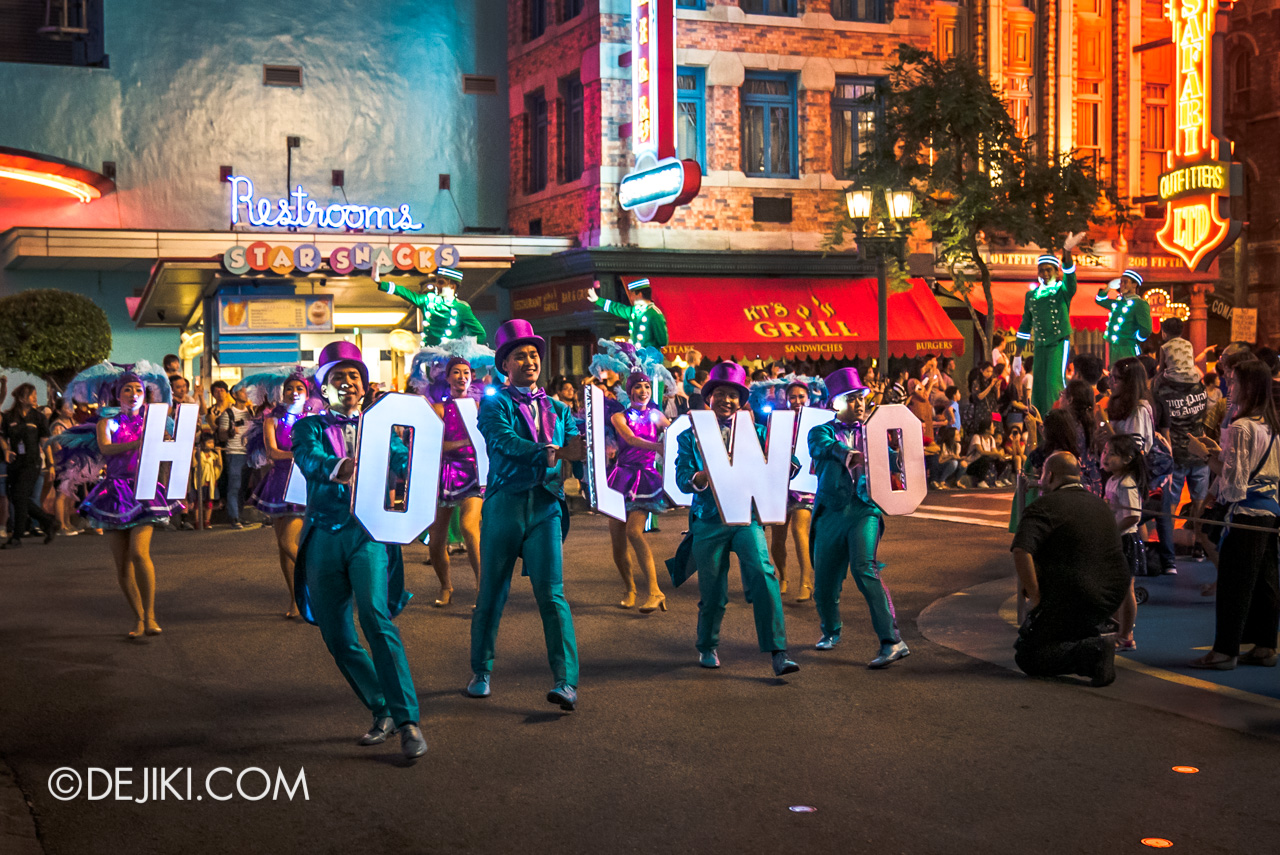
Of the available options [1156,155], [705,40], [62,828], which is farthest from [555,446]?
[1156,155]

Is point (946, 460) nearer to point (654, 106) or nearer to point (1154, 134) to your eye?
point (654, 106)

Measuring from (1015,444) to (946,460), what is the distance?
1.10 meters

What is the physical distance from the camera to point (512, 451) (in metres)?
7.22

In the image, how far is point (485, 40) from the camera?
98.2 feet

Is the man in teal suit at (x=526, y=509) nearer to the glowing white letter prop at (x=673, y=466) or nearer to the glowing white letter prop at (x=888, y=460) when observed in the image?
the glowing white letter prop at (x=673, y=466)

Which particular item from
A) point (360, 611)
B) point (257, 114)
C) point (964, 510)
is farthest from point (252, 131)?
→ point (360, 611)

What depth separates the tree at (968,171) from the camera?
24.5m

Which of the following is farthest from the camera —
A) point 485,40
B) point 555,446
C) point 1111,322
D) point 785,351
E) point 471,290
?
point 485,40

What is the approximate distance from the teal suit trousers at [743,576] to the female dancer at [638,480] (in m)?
2.12

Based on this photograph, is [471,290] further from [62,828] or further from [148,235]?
[62,828]

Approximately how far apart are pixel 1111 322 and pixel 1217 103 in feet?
45.5

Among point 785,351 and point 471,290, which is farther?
point 471,290

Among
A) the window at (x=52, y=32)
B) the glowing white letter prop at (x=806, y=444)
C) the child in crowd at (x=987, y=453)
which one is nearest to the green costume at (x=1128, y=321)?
the child in crowd at (x=987, y=453)

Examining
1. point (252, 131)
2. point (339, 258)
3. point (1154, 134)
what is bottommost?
point (339, 258)
